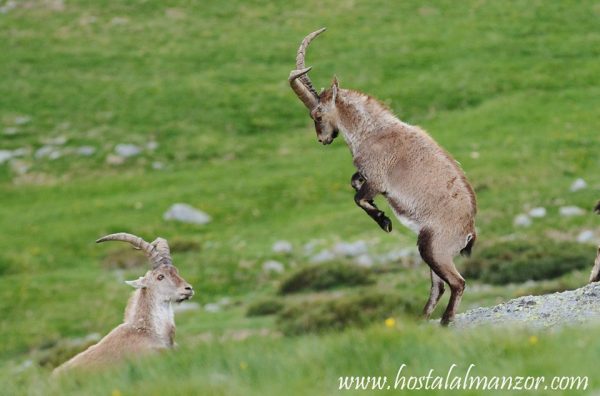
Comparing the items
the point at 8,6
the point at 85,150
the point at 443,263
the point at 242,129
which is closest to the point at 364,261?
the point at 242,129

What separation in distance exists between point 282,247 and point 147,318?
24.4m

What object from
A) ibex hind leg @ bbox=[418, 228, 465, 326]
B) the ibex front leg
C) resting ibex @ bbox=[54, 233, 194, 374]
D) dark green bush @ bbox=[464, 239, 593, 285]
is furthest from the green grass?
ibex hind leg @ bbox=[418, 228, 465, 326]

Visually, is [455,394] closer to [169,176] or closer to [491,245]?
[491,245]

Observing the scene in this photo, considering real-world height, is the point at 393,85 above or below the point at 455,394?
below

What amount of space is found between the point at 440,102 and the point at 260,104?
9180 mm

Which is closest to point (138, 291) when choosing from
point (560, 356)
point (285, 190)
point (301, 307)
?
point (560, 356)

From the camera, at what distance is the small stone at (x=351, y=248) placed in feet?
123

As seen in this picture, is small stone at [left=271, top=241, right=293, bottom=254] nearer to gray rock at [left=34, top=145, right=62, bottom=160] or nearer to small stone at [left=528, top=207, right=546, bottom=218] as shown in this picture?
small stone at [left=528, top=207, right=546, bottom=218]

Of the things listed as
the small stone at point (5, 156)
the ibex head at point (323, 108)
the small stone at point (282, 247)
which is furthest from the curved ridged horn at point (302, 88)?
the small stone at point (5, 156)

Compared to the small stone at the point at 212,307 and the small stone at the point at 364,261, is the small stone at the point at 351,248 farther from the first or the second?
the small stone at the point at 212,307

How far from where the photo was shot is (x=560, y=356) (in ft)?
27.0

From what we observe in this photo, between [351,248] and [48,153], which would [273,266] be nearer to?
[351,248]

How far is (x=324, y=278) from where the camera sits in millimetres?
34656

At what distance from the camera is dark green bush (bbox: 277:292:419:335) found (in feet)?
93.3
